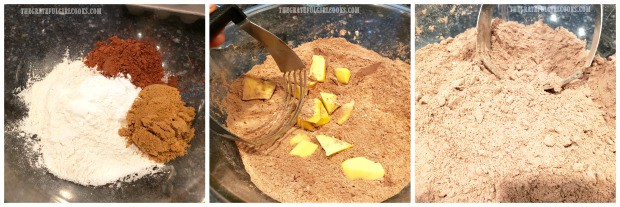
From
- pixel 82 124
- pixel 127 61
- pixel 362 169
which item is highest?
pixel 127 61

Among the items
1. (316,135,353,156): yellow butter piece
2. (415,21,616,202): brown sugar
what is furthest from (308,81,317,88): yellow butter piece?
(415,21,616,202): brown sugar

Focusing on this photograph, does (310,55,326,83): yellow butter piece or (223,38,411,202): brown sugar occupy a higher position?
(310,55,326,83): yellow butter piece

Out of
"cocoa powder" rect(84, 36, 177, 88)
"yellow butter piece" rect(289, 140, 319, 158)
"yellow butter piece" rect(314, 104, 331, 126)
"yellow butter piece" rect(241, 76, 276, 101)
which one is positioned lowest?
"yellow butter piece" rect(289, 140, 319, 158)

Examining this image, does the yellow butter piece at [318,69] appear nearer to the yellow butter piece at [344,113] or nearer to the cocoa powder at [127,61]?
the yellow butter piece at [344,113]

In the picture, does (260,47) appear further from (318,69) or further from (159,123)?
(159,123)

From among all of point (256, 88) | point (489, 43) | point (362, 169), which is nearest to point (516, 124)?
point (489, 43)

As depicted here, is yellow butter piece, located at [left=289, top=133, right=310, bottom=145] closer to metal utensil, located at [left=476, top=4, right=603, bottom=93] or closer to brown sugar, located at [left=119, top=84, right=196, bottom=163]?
brown sugar, located at [left=119, top=84, right=196, bottom=163]
